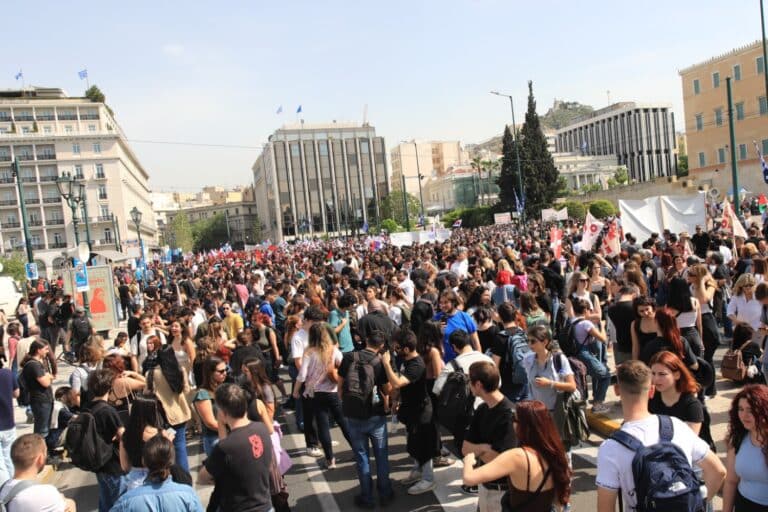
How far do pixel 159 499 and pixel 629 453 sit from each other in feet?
8.27

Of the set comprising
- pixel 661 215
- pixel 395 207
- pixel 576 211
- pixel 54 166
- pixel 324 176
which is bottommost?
pixel 576 211

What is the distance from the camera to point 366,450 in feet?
19.1

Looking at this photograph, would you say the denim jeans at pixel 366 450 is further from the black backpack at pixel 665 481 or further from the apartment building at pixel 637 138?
the apartment building at pixel 637 138

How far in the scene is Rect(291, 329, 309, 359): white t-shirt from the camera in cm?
734

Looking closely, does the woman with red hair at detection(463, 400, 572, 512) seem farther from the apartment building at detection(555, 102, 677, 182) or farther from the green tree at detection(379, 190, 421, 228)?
the apartment building at detection(555, 102, 677, 182)

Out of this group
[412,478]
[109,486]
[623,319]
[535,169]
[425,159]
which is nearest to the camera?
[109,486]

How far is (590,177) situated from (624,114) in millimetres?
26083

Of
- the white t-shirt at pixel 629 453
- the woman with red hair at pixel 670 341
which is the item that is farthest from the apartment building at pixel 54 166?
the white t-shirt at pixel 629 453

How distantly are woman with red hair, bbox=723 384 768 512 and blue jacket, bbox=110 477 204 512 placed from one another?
9.62ft

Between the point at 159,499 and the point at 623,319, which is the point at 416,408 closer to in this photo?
the point at 623,319

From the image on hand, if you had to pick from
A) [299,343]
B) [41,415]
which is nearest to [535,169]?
[299,343]

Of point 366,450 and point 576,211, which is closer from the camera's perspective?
point 366,450

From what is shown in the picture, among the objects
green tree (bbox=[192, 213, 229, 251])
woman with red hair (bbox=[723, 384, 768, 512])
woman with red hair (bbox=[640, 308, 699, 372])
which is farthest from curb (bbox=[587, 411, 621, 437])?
green tree (bbox=[192, 213, 229, 251])

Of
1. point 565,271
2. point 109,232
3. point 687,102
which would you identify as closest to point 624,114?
point 687,102
